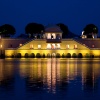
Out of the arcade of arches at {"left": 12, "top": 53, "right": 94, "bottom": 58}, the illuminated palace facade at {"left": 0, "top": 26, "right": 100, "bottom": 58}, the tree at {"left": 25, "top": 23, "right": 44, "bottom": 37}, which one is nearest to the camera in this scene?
the arcade of arches at {"left": 12, "top": 53, "right": 94, "bottom": 58}

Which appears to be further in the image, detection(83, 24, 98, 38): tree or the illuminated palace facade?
detection(83, 24, 98, 38): tree

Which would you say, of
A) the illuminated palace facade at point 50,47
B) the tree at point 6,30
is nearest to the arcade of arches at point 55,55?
the illuminated palace facade at point 50,47

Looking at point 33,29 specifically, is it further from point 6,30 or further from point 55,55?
point 55,55

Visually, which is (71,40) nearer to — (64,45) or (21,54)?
(64,45)

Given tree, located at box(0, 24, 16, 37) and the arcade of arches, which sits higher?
tree, located at box(0, 24, 16, 37)

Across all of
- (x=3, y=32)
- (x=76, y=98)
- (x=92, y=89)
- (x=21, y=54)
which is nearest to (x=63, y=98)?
(x=76, y=98)

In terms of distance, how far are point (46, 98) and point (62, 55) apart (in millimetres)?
76227

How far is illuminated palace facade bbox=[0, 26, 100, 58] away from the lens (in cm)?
9100

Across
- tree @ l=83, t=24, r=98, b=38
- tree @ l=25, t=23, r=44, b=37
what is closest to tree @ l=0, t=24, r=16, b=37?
tree @ l=25, t=23, r=44, b=37

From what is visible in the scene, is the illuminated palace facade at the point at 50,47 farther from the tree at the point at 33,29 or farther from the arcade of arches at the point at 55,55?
the tree at the point at 33,29

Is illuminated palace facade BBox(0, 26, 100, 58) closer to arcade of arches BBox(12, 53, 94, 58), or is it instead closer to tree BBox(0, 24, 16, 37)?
arcade of arches BBox(12, 53, 94, 58)

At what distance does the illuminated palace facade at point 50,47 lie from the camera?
299 feet

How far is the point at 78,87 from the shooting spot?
18516 millimetres

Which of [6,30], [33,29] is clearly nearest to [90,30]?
[33,29]
